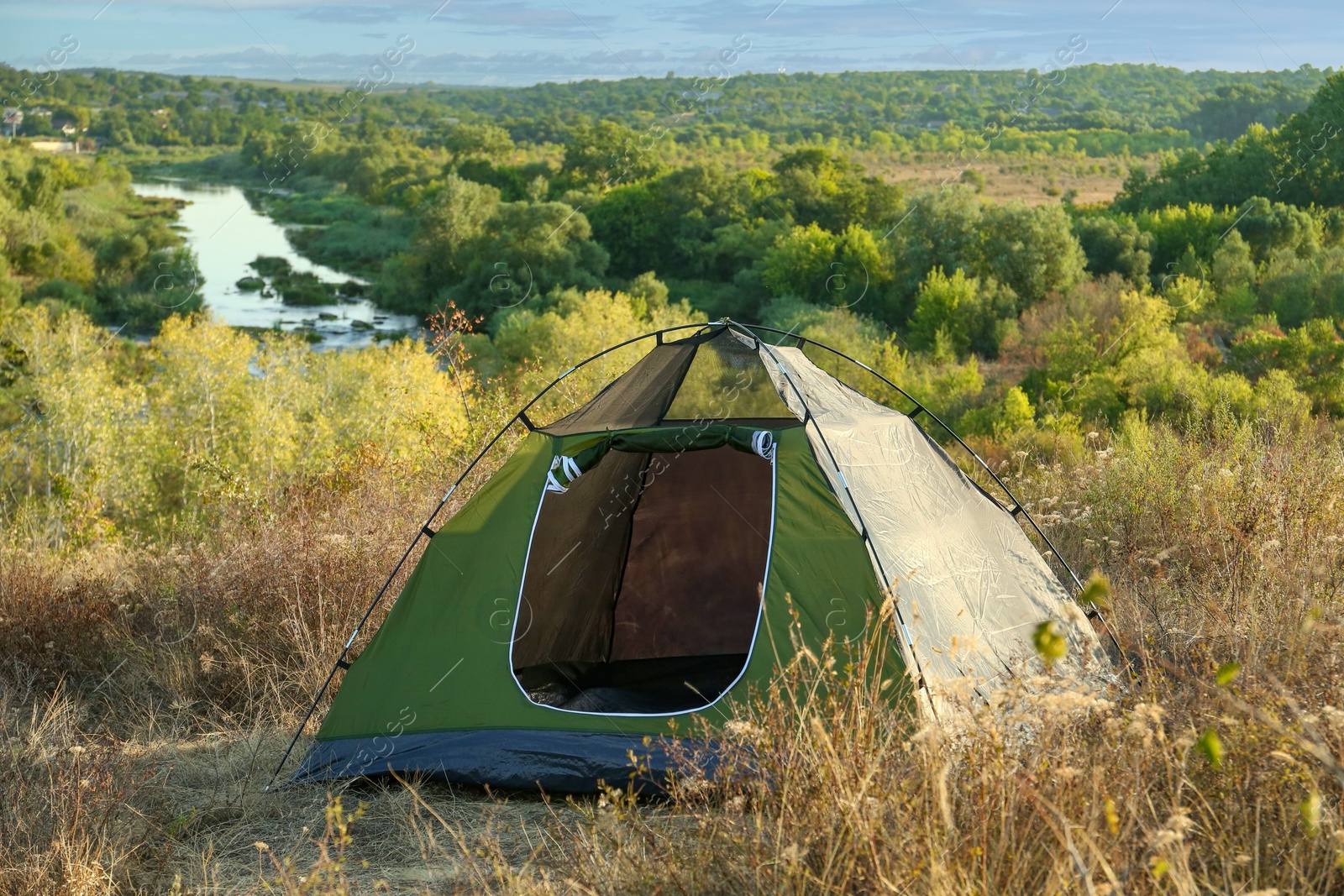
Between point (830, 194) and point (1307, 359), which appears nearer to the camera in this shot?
point (1307, 359)

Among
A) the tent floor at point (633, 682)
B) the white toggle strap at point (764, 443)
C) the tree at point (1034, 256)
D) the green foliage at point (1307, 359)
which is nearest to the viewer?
the white toggle strap at point (764, 443)

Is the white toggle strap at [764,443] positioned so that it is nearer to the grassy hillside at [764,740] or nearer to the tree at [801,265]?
the grassy hillside at [764,740]

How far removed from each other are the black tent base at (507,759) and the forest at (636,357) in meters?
0.11

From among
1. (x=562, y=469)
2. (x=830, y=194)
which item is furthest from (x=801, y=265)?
(x=562, y=469)

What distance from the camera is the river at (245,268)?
44.3 metres

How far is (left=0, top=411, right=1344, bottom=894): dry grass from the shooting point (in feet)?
6.76

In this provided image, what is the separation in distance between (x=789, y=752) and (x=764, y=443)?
5.42 ft

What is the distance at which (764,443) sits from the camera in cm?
388

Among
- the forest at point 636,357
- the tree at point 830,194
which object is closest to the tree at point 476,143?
the forest at point 636,357

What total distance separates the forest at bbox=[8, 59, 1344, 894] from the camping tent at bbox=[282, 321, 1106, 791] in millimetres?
216

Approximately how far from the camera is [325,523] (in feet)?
20.7

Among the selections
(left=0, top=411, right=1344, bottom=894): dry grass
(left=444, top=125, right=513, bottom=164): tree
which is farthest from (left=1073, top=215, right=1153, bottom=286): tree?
(left=444, top=125, right=513, bottom=164): tree

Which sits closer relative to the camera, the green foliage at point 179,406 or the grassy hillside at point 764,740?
the grassy hillside at point 764,740

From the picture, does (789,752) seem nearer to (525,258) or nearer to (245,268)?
(525,258)
